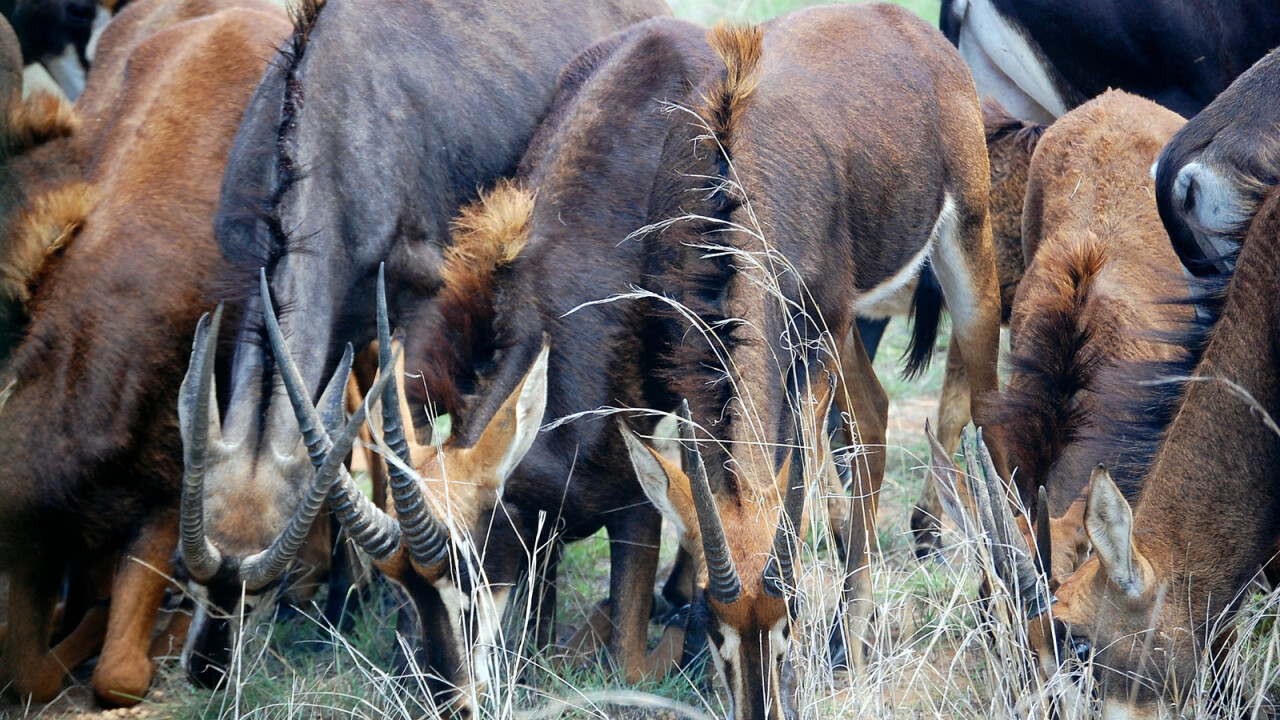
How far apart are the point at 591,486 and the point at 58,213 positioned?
2.42 meters

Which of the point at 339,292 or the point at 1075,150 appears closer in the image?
the point at 339,292

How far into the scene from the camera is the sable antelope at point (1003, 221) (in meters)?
6.54

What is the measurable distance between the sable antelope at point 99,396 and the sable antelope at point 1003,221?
12.1ft

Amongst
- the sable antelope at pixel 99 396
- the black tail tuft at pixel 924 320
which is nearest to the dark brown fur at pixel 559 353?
the sable antelope at pixel 99 396

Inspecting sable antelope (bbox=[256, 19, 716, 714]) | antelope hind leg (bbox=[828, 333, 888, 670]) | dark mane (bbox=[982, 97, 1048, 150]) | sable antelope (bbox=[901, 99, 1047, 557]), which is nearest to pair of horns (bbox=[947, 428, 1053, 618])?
antelope hind leg (bbox=[828, 333, 888, 670])

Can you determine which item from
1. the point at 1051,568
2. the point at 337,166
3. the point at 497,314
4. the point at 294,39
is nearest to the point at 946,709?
the point at 1051,568

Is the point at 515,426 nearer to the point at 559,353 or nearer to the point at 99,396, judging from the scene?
the point at 559,353

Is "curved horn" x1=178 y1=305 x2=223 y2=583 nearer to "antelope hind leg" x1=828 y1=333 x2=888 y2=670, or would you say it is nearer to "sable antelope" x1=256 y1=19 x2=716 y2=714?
"sable antelope" x1=256 y1=19 x2=716 y2=714

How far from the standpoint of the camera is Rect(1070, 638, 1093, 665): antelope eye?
12.5 ft

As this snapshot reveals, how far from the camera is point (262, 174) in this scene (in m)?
5.02

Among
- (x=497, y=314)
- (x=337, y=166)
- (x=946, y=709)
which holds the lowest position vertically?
(x=946, y=709)

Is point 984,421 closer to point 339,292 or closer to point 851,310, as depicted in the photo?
point 851,310

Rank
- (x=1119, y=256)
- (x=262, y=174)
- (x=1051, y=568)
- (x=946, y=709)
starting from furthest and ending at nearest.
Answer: (x=1119, y=256), (x=262, y=174), (x=946, y=709), (x=1051, y=568)

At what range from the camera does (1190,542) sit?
3.79 metres
